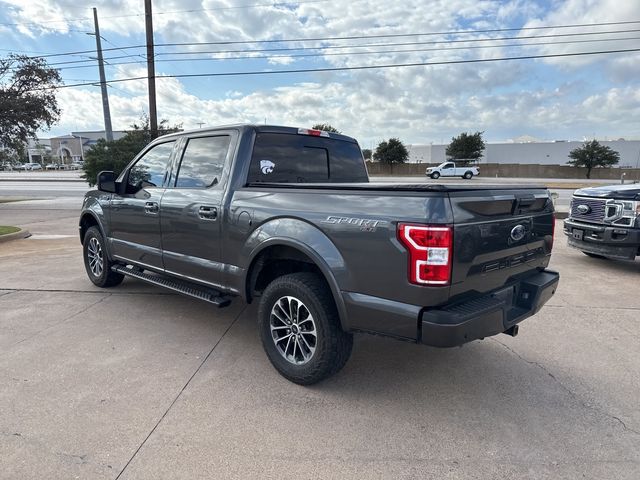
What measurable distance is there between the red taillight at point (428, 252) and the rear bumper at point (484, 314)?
22cm

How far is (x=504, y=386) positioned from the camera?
3336mm

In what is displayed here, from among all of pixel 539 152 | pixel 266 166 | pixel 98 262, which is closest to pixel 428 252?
pixel 266 166

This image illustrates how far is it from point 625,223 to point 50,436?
23.7ft

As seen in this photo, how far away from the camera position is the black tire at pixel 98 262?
18.4 ft

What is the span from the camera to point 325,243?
2.96 m

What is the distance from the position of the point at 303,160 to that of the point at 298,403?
2.26 m

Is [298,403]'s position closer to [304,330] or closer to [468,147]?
[304,330]

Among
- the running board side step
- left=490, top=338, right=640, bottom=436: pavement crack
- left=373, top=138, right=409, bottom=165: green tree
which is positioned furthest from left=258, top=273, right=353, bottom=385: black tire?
left=373, top=138, right=409, bottom=165: green tree

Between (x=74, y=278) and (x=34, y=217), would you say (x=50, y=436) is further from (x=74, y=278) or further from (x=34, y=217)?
(x=34, y=217)

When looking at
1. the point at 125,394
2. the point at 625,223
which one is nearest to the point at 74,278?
the point at 125,394

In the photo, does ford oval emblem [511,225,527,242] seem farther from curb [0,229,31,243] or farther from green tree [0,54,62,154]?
green tree [0,54,62,154]

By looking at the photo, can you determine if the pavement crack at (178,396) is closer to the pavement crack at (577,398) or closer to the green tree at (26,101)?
the pavement crack at (577,398)

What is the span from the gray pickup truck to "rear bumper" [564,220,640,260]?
3.54m

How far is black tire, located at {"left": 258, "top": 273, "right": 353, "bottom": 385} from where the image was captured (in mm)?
3045
